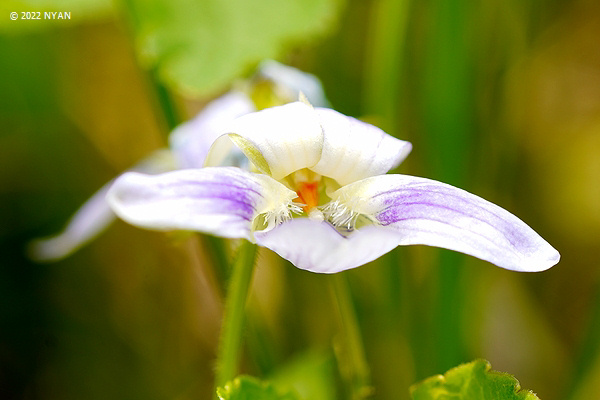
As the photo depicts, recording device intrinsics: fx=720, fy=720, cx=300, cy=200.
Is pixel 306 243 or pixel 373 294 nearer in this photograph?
pixel 306 243

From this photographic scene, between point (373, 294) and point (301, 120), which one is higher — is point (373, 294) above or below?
below

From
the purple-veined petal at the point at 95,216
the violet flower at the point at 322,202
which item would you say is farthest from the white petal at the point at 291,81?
the violet flower at the point at 322,202

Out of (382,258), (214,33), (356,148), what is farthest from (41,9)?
(356,148)

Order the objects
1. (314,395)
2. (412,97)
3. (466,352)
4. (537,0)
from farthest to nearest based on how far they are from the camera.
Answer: (412,97), (537,0), (466,352), (314,395)

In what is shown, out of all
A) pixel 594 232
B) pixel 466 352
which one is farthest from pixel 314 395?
pixel 594 232

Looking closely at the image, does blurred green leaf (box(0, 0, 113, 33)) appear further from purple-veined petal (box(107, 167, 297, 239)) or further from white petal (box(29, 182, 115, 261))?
purple-veined petal (box(107, 167, 297, 239))

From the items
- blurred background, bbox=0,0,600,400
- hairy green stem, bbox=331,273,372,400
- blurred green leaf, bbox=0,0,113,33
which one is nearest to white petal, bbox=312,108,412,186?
hairy green stem, bbox=331,273,372,400

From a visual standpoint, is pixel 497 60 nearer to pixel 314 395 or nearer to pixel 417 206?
pixel 314 395

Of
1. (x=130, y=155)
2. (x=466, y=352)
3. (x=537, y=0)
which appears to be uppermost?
(x=537, y=0)
